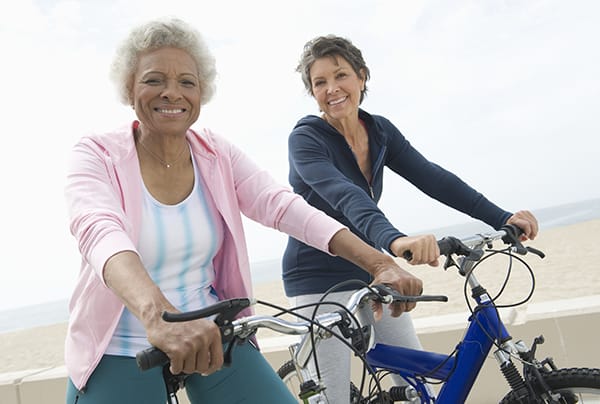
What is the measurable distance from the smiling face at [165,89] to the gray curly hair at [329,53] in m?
1.01

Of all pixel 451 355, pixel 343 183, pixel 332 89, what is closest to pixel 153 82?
pixel 343 183

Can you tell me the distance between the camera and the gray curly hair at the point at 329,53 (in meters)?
2.78

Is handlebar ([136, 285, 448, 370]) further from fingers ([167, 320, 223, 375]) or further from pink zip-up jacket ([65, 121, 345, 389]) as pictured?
pink zip-up jacket ([65, 121, 345, 389])

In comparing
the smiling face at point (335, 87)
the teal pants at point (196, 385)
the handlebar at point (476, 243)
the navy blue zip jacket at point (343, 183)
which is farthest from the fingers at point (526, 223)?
the teal pants at point (196, 385)

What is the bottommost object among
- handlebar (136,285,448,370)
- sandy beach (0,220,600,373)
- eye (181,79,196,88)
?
sandy beach (0,220,600,373)

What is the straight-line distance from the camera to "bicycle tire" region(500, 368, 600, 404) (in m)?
2.10

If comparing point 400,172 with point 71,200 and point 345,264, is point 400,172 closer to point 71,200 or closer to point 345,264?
point 345,264

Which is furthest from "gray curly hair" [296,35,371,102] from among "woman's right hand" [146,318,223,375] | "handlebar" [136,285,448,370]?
"woman's right hand" [146,318,223,375]

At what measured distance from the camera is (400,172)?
2986 millimetres

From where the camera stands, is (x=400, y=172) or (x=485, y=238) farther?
(x=400, y=172)

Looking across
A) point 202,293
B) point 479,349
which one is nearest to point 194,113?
point 202,293

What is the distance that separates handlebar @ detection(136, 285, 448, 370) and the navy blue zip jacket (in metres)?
0.65

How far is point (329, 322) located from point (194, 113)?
833mm

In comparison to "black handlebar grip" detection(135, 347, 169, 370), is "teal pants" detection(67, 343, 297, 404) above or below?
below
